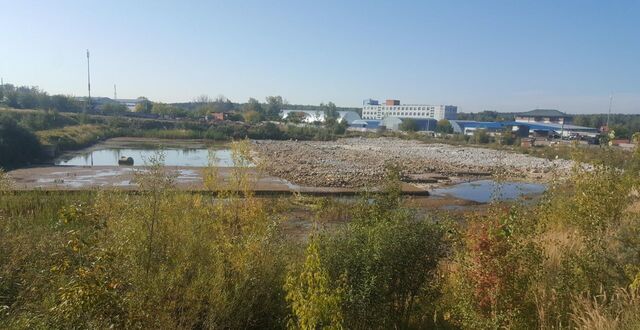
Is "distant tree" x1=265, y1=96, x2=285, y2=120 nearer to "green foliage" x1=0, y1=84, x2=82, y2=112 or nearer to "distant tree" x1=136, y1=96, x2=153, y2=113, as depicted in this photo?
"distant tree" x1=136, y1=96, x2=153, y2=113

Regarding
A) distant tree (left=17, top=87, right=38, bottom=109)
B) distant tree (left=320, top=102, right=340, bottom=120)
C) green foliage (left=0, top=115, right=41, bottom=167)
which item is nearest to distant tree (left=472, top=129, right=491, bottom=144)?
distant tree (left=320, top=102, right=340, bottom=120)

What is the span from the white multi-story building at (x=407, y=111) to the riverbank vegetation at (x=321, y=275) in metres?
110

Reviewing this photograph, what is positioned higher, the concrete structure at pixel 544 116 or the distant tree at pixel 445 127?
the concrete structure at pixel 544 116

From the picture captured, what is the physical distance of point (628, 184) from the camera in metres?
7.70

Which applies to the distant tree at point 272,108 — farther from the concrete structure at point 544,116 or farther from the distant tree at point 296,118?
the concrete structure at point 544,116

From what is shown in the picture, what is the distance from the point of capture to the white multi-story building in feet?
396

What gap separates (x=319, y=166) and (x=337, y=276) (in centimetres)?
3534

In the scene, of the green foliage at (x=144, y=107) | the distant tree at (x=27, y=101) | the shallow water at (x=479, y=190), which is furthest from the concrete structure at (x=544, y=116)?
the distant tree at (x=27, y=101)

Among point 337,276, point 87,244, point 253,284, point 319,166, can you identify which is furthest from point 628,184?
point 319,166

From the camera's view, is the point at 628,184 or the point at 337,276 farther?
the point at 628,184

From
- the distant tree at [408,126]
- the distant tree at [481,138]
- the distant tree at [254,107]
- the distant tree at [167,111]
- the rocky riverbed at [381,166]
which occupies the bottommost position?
the rocky riverbed at [381,166]

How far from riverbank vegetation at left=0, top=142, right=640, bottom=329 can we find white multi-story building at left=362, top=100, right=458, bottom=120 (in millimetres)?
110051

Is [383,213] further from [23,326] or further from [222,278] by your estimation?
[23,326]

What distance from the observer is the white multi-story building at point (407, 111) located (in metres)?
121
